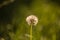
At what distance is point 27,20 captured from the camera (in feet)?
4.54

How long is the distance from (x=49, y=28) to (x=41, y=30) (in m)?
0.07

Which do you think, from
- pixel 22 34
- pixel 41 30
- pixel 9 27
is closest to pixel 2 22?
pixel 9 27

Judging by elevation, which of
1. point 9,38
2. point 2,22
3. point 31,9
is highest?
point 31,9

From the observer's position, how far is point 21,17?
4.65 feet

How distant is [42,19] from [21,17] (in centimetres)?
17

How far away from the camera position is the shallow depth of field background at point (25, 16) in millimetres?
1405

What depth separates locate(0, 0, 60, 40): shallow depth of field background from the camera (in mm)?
1405

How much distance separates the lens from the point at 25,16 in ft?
4.65

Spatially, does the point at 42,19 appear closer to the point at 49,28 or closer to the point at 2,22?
the point at 49,28

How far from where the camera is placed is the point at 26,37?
4.62 feet

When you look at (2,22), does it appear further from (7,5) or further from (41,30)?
(41,30)

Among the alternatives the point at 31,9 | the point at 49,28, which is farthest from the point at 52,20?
the point at 31,9

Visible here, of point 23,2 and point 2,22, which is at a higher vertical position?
point 23,2

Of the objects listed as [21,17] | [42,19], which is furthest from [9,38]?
[42,19]
